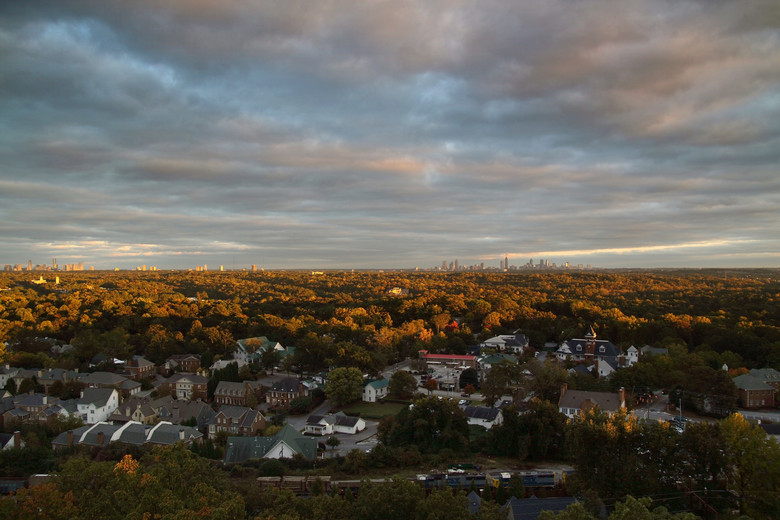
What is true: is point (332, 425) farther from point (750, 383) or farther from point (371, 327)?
point (750, 383)

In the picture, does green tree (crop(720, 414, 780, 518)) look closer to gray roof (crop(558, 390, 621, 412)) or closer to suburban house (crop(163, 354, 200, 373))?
gray roof (crop(558, 390, 621, 412))

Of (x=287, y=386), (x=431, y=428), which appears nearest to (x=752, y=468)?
(x=431, y=428)

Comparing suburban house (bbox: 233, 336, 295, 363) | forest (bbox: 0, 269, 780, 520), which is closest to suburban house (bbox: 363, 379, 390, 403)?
forest (bbox: 0, 269, 780, 520)

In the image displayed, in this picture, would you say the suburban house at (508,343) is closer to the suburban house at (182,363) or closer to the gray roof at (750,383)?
the gray roof at (750,383)

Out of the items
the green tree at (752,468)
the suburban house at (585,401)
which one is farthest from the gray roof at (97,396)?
the green tree at (752,468)

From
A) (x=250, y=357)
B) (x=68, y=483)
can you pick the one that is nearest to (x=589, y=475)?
(x=68, y=483)

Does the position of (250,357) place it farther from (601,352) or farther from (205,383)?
(601,352)
